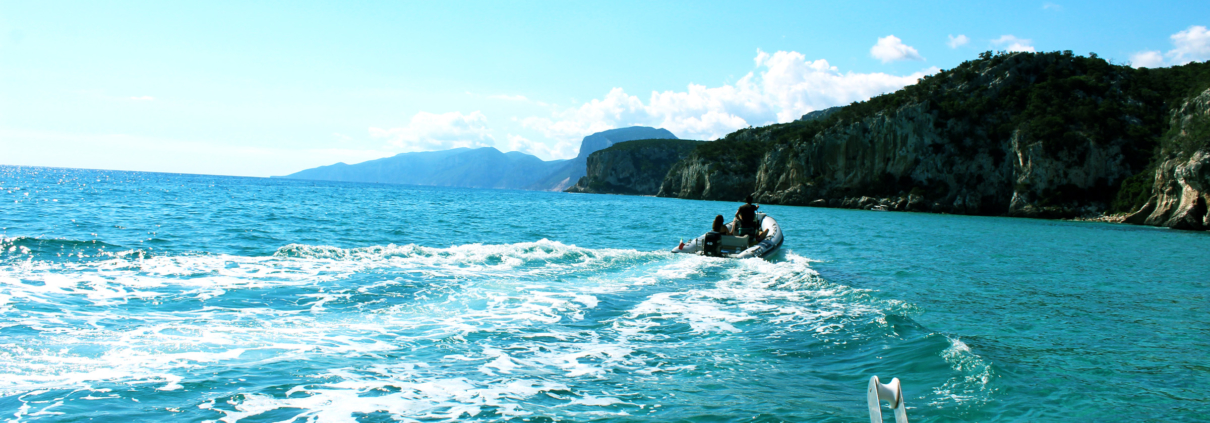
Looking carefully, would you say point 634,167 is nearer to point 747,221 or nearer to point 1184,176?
point 1184,176

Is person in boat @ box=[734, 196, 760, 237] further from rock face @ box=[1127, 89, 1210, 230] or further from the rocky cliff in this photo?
the rocky cliff

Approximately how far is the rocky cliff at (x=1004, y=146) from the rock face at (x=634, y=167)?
231 feet

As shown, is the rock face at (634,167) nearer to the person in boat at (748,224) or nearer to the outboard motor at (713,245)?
the person in boat at (748,224)

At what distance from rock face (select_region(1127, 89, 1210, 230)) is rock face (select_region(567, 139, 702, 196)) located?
376 feet

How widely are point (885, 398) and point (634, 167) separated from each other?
15479 centimetres

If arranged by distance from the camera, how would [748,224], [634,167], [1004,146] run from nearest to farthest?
[748,224], [1004,146], [634,167]

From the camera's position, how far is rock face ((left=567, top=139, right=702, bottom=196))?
155 meters

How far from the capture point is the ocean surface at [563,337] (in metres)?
4.75

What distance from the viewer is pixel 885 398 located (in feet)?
6.40

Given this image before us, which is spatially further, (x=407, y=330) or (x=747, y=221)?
(x=747, y=221)

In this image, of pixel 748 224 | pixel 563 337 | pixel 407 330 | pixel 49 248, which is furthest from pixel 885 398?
pixel 49 248

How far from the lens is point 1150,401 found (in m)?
5.04

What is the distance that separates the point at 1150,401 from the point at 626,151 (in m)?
152

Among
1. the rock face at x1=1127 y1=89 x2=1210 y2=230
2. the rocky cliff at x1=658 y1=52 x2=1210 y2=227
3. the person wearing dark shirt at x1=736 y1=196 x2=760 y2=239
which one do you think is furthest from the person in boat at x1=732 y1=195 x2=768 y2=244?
the rocky cliff at x1=658 y1=52 x2=1210 y2=227
